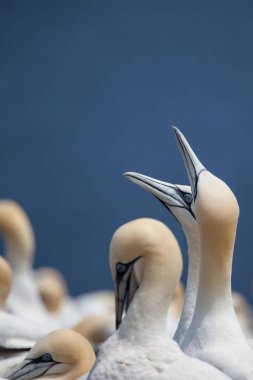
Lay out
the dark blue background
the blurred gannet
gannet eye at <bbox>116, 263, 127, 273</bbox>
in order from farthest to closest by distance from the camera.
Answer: the dark blue background, the blurred gannet, gannet eye at <bbox>116, 263, 127, 273</bbox>

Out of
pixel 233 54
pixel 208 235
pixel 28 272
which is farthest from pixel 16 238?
pixel 208 235

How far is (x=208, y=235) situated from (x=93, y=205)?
23.5 ft

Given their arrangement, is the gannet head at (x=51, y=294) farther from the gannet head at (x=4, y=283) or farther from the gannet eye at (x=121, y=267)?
the gannet eye at (x=121, y=267)

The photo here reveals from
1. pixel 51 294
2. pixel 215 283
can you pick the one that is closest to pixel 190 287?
pixel 215 283

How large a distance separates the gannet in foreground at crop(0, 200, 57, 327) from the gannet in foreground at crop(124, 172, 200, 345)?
2.88 meters

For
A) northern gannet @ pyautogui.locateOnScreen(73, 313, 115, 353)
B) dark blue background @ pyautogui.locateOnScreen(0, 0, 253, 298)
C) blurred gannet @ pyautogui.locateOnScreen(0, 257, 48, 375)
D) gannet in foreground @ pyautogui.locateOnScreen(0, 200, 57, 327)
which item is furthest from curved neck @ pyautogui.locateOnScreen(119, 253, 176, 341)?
dark blue background @ pyautogui.locateOnScreen(0, 0, 253, 298)

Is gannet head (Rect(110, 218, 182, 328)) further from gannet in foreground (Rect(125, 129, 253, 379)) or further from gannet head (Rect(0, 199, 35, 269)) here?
gannet head (Rect(0, 199, 35, 269))

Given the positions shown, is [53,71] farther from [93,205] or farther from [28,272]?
[28,272]

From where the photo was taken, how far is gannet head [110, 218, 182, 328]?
5.55 m

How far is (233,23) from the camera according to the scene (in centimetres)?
1253

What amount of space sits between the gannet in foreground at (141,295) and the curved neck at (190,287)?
528 mm

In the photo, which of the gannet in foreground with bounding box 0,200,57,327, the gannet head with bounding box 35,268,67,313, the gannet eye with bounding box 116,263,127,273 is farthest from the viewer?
the gannet head with bounding box 35,268,67,313

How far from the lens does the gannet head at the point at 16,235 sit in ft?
32.3

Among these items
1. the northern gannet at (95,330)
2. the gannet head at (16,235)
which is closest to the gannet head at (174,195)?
the northern gannet at (95,330)
